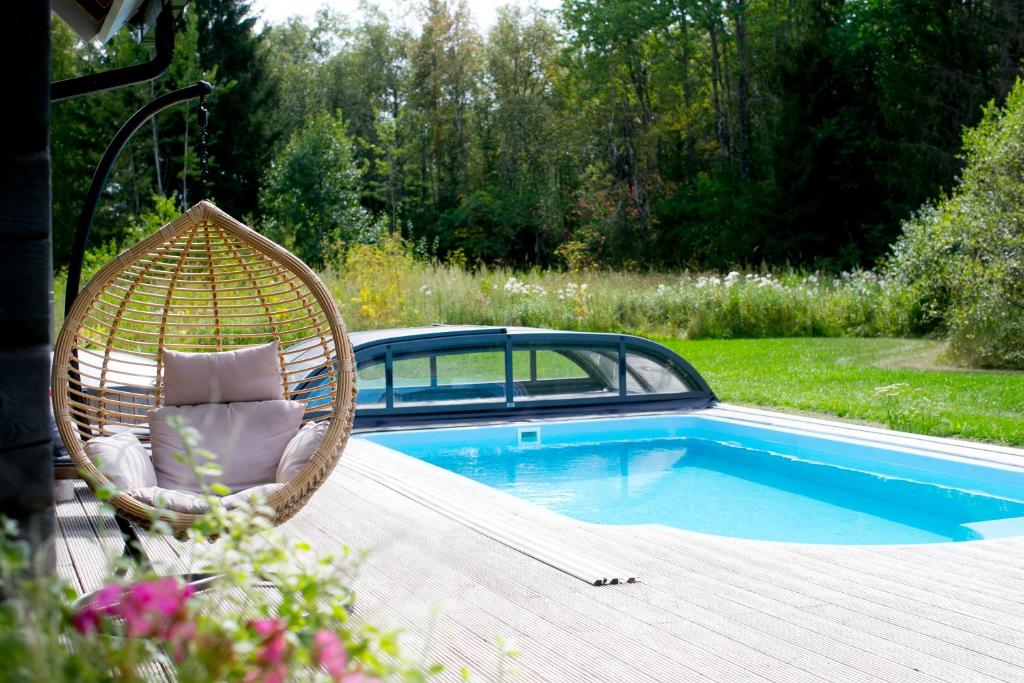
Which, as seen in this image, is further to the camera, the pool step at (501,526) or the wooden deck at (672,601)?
the pool step at (501,526)

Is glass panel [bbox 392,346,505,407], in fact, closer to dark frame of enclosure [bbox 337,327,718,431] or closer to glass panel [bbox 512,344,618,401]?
dark frame of enclosure [bbox 337,327,718,431]

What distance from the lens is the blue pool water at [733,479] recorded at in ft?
18.7

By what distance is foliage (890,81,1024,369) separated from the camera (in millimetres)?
10078

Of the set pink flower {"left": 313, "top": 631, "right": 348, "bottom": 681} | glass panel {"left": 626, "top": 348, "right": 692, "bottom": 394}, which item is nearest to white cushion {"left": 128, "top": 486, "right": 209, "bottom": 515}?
pink flower {"left": 313, "top": 631, "right": 348, "bottom": 681}

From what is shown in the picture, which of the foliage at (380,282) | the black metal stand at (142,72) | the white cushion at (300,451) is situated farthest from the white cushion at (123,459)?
the foliage at (380,282)

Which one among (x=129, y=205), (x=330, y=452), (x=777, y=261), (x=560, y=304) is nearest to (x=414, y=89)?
(x=129, y=205)

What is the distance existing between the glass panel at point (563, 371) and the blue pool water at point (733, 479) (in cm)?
40

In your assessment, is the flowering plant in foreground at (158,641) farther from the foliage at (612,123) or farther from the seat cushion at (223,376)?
the foliage at (612,123)

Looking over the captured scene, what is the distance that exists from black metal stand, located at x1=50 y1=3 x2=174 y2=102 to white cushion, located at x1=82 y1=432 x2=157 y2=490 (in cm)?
163

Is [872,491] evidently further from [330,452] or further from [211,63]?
[211,63]

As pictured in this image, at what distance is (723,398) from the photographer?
8.83 meters

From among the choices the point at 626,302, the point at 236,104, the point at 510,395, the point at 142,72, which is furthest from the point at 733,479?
the point at 236,104

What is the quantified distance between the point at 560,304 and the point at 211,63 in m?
14.3

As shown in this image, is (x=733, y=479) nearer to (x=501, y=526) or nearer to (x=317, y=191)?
(x=501, y=526)
